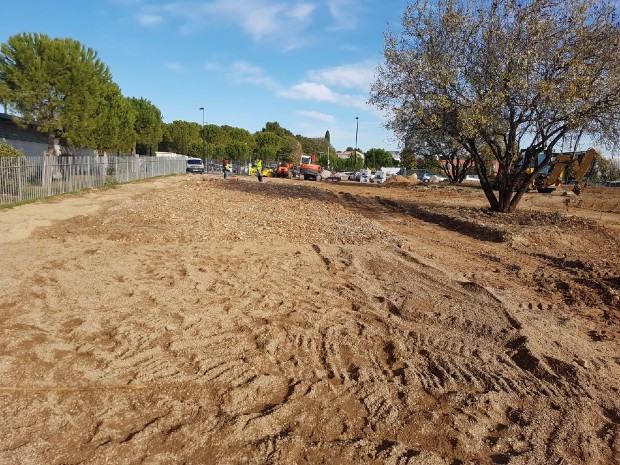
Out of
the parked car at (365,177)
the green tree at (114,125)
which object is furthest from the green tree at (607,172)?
the green tree at (114,125)

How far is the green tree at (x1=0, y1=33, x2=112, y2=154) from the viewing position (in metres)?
20.3

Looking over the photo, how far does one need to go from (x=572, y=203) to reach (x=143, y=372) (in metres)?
24.5

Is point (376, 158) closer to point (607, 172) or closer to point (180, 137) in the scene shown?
point (180, 137)

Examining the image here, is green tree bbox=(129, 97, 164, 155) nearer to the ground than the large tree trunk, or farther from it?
farther from it

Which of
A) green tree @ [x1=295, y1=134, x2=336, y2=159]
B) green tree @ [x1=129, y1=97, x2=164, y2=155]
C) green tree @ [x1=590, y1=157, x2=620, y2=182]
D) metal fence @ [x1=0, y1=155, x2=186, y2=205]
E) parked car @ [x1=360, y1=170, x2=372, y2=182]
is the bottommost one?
metal fence @ [x1=0, y1=155, x2=186, y2=205]

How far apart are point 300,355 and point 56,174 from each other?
648 inches

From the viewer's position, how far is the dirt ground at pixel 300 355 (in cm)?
311

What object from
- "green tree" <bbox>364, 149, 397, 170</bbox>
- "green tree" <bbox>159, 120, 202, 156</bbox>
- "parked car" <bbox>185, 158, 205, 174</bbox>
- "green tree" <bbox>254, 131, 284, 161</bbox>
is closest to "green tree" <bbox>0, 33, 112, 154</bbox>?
"parked car" <bbox>185, 158, 205, 174</bbox>

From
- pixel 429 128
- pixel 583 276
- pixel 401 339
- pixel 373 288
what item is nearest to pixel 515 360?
pixel 401 339

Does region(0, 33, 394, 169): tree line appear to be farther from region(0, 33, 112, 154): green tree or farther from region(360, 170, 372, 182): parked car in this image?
region(360, 170, 372, 182): parked car

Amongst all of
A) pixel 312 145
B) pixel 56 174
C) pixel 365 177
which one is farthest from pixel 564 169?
pixel 312 145

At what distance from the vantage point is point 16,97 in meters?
20.4

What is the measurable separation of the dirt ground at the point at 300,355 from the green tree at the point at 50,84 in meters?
14.8

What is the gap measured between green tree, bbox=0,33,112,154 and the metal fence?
99.6 inches
